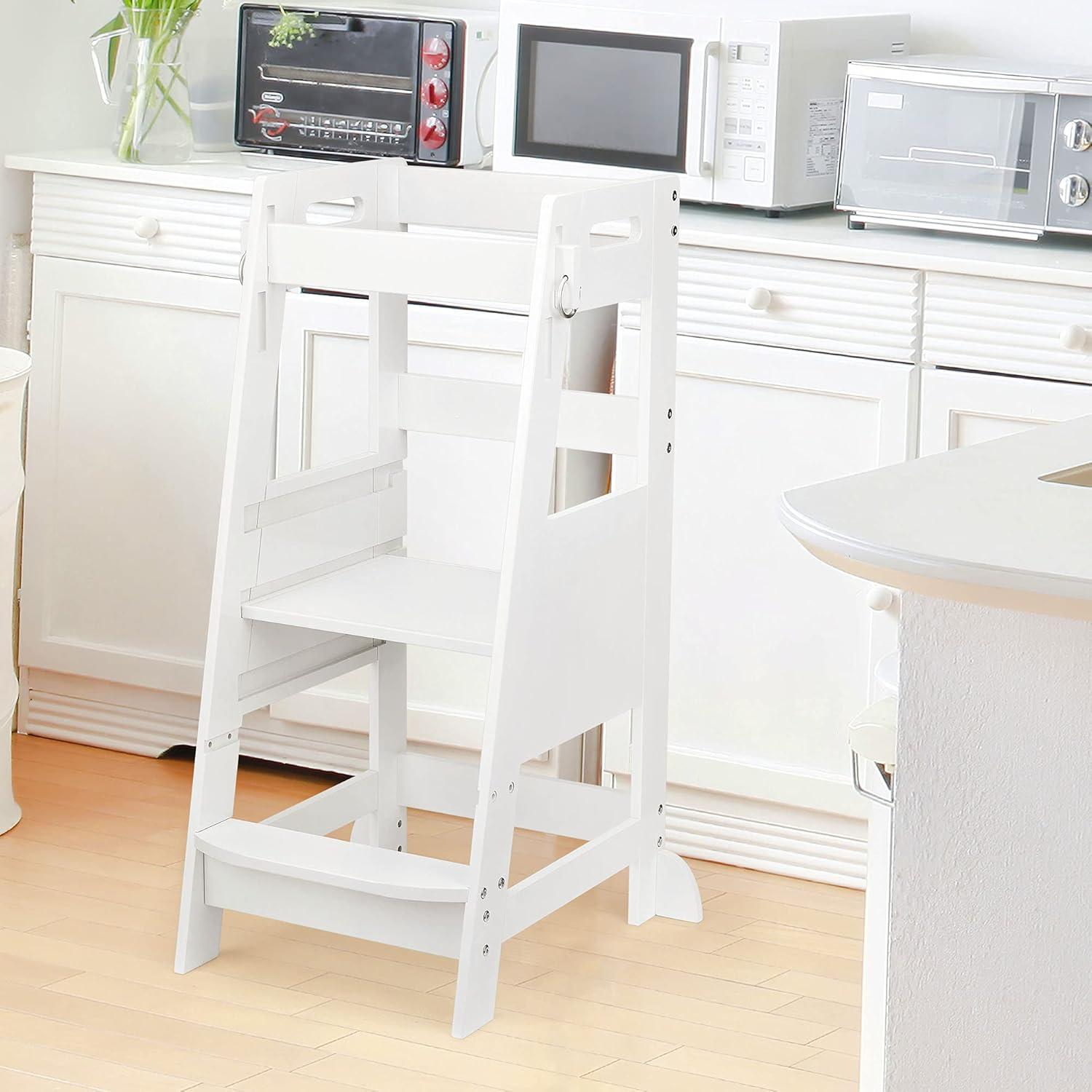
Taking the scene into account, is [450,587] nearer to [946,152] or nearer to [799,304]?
[799,304]

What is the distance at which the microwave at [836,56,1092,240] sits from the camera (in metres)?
2.37

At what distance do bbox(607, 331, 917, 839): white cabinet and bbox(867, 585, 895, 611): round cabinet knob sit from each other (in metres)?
0.03

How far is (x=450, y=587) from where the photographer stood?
234 cm

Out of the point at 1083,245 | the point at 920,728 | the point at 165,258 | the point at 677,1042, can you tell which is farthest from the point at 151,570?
the point at 920,728

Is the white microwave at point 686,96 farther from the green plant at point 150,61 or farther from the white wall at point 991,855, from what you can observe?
the white wall at point 991,855

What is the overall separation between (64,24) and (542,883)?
1799mm

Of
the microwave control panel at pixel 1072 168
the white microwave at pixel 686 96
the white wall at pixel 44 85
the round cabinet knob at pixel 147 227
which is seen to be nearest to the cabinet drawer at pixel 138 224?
the round cabinet knob at pixel 147 227

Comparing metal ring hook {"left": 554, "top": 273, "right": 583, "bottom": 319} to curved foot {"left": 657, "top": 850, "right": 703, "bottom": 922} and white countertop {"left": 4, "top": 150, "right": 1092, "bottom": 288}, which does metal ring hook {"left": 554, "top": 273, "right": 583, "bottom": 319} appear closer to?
white countertop {"left": 4, "top": 150, "right": 1092, "bottom": 288}

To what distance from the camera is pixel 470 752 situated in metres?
2.83

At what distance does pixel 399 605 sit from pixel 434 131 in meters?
0.89

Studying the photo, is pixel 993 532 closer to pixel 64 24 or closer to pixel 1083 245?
pixel 1083 245

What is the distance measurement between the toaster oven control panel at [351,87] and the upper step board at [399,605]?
29.6 inches

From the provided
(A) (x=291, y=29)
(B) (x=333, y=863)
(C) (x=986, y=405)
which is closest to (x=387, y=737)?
(B) (x=333, y=863)

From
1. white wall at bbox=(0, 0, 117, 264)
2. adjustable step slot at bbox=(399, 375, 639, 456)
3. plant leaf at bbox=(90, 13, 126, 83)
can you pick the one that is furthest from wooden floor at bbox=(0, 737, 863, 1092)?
plant leaf at bbox=(90, 13, 126, 83)
